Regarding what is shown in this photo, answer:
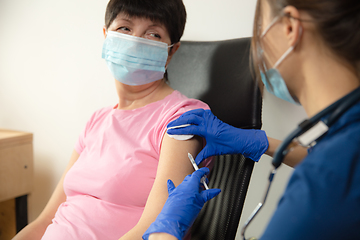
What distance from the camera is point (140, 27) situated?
121 centimetres

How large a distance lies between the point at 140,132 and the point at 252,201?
28.0 inches

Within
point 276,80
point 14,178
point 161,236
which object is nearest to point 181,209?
point 161,236

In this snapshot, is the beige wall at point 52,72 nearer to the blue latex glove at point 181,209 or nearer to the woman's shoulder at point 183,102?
the woman's shoulder at point 183,102

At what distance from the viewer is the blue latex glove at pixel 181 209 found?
0.85 metres

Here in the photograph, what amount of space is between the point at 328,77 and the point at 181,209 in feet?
1.65

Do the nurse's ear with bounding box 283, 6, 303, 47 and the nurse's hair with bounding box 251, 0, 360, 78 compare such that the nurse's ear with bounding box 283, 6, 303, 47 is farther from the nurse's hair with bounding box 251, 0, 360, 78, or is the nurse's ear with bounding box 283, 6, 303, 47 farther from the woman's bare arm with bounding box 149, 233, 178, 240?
the woman's bare arm with bounding box 149, 233, 178, 240

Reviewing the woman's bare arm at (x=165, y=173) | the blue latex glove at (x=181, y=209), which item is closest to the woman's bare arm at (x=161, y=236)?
the blue latex glove at (x=181, y=209)

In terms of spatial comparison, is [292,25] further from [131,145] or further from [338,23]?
[131,145]

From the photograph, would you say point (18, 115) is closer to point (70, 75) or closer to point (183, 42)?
point (70, 75)

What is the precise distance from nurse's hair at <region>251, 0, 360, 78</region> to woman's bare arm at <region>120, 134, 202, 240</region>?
1.84 feet

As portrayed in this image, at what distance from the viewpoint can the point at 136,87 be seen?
1313 mm

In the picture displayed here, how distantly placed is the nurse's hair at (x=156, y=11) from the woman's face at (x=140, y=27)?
14mm

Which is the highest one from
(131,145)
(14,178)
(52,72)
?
(52,72)

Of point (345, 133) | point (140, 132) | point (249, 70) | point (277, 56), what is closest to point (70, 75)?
point (140, 132)
